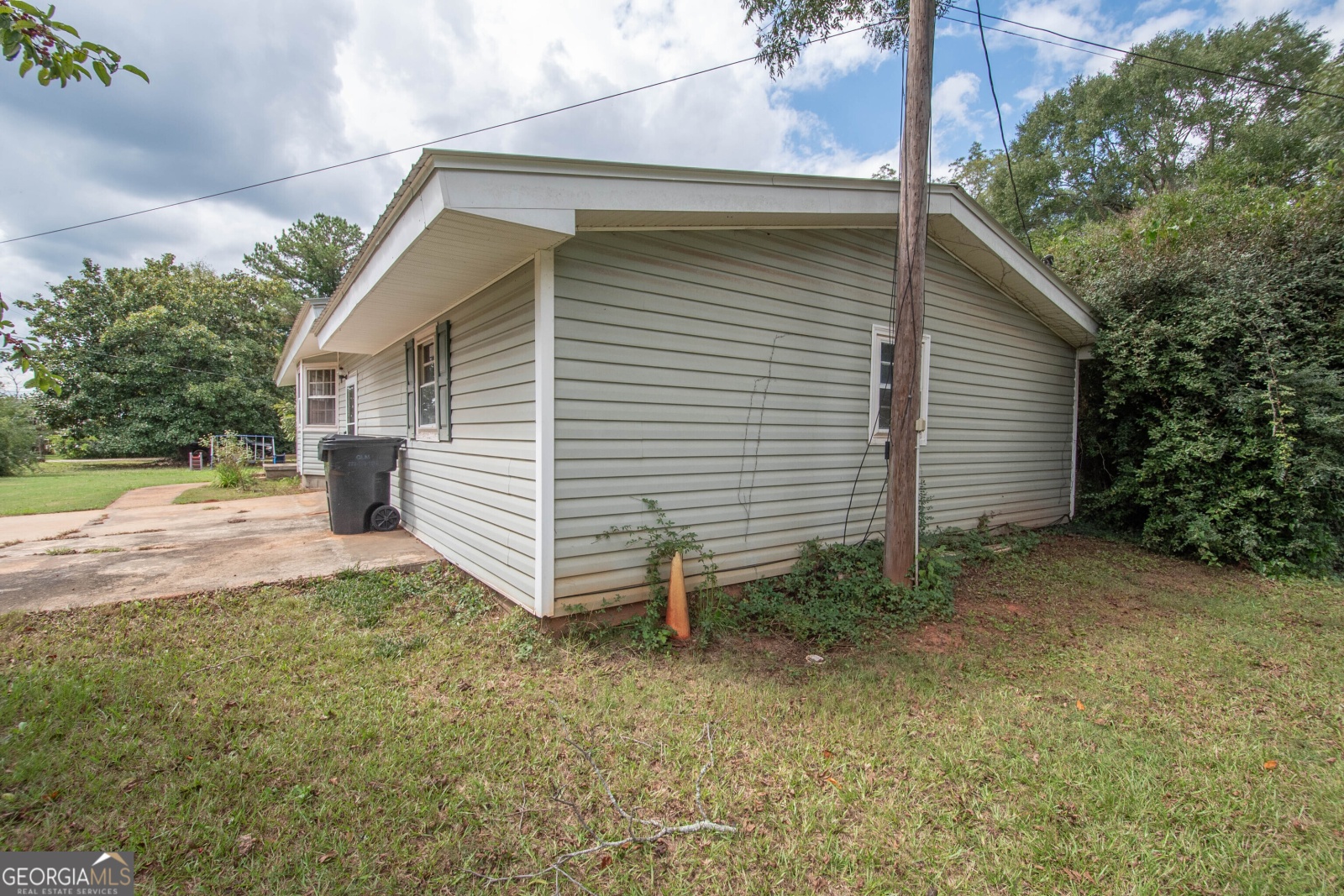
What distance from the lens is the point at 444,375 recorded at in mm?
5070

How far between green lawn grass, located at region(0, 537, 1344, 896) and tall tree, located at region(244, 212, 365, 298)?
29718 millimetres

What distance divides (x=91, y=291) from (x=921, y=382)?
2831 centimetres

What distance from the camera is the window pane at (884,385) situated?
5273 millimetres

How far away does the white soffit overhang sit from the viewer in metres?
2.78

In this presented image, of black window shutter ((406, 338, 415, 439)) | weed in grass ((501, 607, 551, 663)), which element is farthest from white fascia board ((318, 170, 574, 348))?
black window shutter ((406, 338, 415, 439))

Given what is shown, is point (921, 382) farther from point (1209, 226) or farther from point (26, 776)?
point (26, 776)

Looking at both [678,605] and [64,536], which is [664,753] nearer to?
[678,605]

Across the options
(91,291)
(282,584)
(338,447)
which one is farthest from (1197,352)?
(91,291)

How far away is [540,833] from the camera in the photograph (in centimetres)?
195

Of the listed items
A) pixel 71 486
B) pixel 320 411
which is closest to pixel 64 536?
pixel 320 411

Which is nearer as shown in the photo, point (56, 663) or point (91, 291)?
point (56, 663)

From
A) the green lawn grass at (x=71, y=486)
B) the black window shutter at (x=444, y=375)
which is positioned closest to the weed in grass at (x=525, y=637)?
the black window shutter at (x=444, y=375)

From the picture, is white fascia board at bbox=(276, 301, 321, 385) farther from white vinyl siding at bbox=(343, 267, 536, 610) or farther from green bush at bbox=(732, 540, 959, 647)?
green bush at bbox=(732, 540, 959, 647)

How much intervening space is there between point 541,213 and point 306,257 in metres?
31.7
